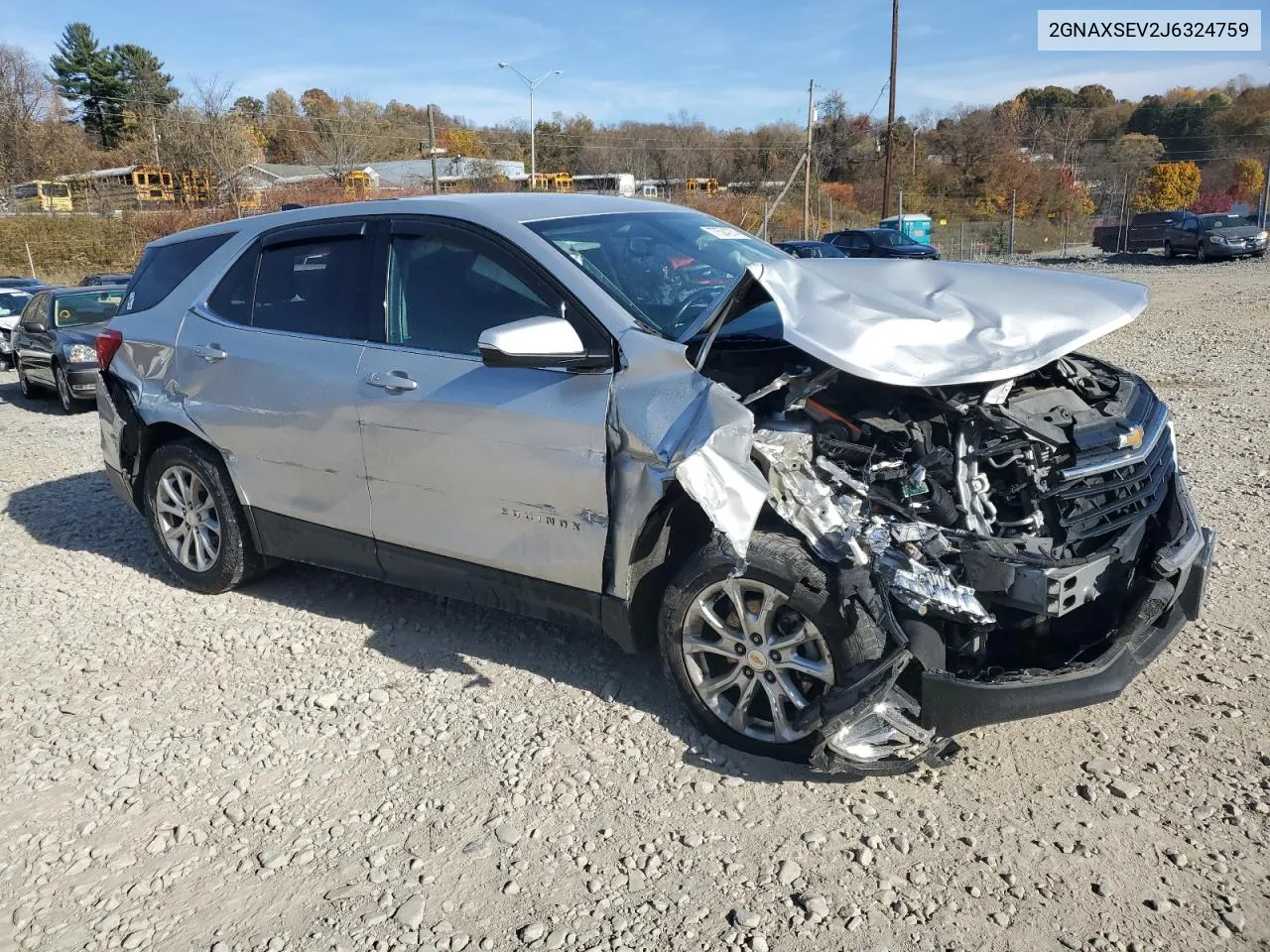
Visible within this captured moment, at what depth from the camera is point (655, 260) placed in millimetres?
4180

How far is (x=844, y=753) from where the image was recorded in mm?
3121

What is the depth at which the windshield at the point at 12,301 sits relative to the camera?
60.0ft

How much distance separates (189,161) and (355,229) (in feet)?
147

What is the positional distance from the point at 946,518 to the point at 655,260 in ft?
5.64

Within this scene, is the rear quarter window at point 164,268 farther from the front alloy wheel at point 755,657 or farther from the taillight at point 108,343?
the front alloy wheel at point 755,657

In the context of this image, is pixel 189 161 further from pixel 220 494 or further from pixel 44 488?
pixel 220 494

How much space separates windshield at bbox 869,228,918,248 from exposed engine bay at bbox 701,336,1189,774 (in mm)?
27755

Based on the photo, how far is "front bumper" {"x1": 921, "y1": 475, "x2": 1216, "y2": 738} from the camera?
9.77 feet

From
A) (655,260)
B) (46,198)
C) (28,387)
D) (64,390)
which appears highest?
(46,198)

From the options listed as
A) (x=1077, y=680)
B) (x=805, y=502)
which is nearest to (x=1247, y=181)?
(x=1077, y=680)

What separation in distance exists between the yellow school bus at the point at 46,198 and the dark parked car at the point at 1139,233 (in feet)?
146

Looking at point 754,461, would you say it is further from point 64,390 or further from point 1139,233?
point 1139,233

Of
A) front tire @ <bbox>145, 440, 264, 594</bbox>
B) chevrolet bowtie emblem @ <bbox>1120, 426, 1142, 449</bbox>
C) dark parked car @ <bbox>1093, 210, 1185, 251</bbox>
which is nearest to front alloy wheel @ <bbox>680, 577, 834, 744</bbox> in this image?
chevrolet bowtie emblem @ <bbox>1120, 426, 1142, 449</bbox>

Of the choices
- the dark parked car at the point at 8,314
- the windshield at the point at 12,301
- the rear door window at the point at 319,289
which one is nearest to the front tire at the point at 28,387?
→ the dark parked car at the point at 8,314
